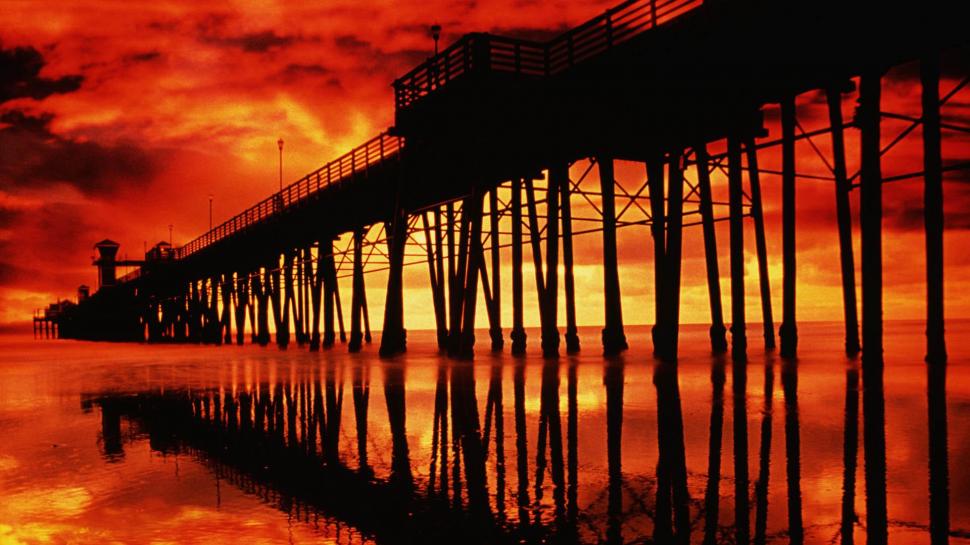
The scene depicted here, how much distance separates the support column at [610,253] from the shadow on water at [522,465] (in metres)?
6.80

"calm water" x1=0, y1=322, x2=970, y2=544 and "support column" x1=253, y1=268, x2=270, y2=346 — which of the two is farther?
"support column" x1=253, y1=268, x2=270, y2=346

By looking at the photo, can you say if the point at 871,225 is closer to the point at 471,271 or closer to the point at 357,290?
the point at 471,271

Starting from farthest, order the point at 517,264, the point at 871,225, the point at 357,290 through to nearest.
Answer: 1. the point at 357,290
2. the point at 517,264
3. the point at 871,225

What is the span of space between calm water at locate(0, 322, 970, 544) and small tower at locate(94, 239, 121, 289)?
73.8 metres

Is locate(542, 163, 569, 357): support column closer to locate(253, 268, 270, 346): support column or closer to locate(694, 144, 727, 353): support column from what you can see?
locate(694, 144, 727, 353): support column

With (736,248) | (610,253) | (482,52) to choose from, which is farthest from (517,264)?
(482,52)

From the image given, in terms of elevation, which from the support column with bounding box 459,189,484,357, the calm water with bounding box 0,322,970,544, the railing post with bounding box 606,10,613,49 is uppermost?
the railing post with bounding box 606,10,613,49

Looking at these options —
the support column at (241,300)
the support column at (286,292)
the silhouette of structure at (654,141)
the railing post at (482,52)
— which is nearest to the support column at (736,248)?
the silhouette of structure at (654,141)

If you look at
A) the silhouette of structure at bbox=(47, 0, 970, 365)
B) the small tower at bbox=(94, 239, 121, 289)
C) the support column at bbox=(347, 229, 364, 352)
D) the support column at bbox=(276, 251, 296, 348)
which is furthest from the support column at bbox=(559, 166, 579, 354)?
the small tower at bbox=(94, 239, 121, 289)

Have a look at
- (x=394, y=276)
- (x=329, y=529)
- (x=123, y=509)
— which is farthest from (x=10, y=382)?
(x=329, y=529)

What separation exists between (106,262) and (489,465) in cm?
8350

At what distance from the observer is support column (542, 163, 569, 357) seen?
2109cm

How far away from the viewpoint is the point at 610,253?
2078 centimetres

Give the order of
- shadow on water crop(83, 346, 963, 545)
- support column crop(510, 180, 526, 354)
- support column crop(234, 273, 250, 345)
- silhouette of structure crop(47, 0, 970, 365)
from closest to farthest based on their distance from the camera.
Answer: shadow on water crop(83, 346, 963, 545) → silhouette of structure crop(47, 0, 970, 365) → support column crop(510, 180, 526, 354) → support column crop(234, 273, 250, 345)
